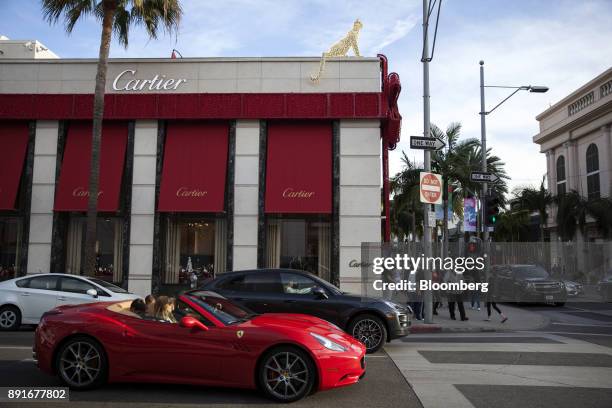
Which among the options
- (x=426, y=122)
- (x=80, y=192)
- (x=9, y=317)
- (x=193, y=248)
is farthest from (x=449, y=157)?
(x=9, y=317)

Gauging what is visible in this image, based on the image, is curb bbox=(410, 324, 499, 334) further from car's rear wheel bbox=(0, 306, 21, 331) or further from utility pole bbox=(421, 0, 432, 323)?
car's rear wheel bbox=(0, 306, 21, 331)

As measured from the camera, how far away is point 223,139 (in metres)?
18.0

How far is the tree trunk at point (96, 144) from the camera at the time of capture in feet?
50.8

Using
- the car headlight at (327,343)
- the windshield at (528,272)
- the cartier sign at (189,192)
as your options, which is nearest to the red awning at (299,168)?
the cartier sign at (189,192)

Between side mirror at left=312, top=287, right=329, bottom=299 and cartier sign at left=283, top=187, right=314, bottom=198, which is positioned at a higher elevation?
cartier sign at left=283, top=187, right=314, bottom=198

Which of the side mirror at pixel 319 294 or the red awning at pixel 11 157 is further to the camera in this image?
the red awning at pixel 11 157

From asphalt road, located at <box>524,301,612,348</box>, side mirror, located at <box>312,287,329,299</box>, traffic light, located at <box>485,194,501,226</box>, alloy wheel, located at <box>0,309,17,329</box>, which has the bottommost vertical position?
asphalt road, located at <box>524,301,612,348</box>

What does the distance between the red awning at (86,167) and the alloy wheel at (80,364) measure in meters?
11.5

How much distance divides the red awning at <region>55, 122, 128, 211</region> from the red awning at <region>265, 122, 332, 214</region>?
516 centimetres

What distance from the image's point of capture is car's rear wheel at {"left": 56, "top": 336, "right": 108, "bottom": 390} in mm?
6441

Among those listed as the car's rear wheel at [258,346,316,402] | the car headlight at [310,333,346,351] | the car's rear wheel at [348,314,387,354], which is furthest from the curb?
the car's rear wheel at [258,346,316,402]

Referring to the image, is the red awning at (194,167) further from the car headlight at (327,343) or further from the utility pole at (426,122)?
the car headlight at (327,343)

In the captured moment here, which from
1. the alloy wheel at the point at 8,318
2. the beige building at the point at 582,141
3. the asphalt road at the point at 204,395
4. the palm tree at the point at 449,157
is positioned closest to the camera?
the asphalt road at the point at 204,395

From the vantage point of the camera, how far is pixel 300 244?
1788 cm
